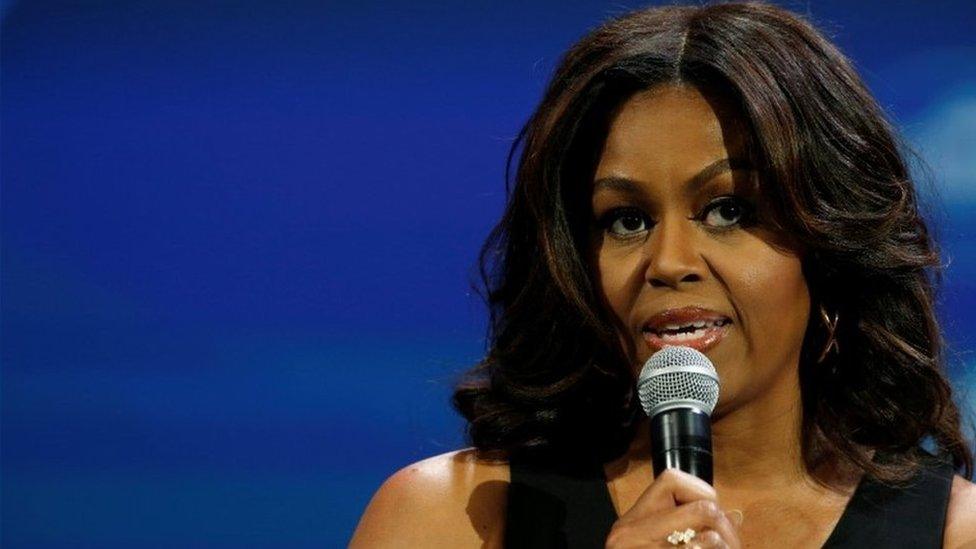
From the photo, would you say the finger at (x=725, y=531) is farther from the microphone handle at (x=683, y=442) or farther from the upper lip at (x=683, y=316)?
the upper lip at (x=683, y=316)

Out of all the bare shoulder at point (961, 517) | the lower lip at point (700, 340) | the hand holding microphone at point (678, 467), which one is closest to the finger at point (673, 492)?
the hand holding microphone at point (678, 467)

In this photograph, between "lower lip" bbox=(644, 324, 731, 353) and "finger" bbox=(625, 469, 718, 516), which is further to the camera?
"lower lip" bbox=(644, 324, 731, 353)

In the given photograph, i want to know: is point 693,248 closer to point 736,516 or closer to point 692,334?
point 692,334

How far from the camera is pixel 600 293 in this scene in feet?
5.73

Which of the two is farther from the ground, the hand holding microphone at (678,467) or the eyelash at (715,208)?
the eyelash at (715,208)

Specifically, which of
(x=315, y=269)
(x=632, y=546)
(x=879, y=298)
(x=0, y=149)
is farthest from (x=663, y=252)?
(x=0, y=149)

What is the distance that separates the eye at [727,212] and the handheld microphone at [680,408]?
0.31m

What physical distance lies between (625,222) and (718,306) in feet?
0.51

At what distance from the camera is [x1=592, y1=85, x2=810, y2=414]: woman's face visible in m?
1.60

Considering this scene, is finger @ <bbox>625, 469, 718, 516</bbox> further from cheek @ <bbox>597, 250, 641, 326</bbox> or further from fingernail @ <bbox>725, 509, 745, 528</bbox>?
fingernail @ <bbox>725, 509, 745, 528</bbox>

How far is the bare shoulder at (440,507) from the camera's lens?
1.73 metres

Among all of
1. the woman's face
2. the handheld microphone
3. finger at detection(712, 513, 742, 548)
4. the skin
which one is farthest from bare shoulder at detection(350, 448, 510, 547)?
finger at detection(712, 513, 742, 548)

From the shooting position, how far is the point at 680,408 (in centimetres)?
127

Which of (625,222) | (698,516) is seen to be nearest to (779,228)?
(625,222)
